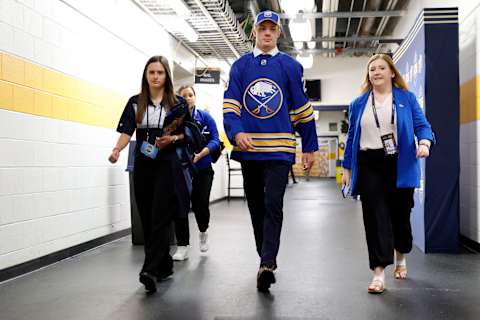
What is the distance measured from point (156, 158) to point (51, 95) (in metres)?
1.57

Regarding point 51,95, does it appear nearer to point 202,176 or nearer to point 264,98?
point 202,176

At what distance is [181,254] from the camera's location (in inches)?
156

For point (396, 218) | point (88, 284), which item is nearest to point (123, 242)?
point (88, 284)

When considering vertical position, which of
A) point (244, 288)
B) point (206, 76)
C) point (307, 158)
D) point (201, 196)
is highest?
point (206, 76)

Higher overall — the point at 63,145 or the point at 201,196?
the point at 63,145

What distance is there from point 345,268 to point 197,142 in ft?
4.81

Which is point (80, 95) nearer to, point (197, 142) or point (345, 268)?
point (197, 142)

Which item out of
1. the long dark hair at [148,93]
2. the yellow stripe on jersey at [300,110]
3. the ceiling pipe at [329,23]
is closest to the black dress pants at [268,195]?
the yellow stripe on jersey at [300,110]

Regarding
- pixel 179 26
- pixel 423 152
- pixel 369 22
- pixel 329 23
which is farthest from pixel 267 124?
pixel 369 22

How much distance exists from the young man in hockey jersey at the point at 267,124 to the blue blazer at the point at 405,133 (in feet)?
1.04

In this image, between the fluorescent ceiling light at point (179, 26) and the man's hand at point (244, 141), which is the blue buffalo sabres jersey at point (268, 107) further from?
the fluorescent ceiling light at point (179, 26)

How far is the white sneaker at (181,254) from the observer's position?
3945 millimetres

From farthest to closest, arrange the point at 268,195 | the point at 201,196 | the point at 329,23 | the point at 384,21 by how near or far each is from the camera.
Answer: the point at 384,21 < the point at 329,23 < the point at 201,196 < the point at 268,195

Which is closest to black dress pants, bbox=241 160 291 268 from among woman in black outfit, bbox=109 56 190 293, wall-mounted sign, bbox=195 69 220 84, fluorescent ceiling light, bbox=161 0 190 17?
woman in black outfit, bbox=109 56 190 293
